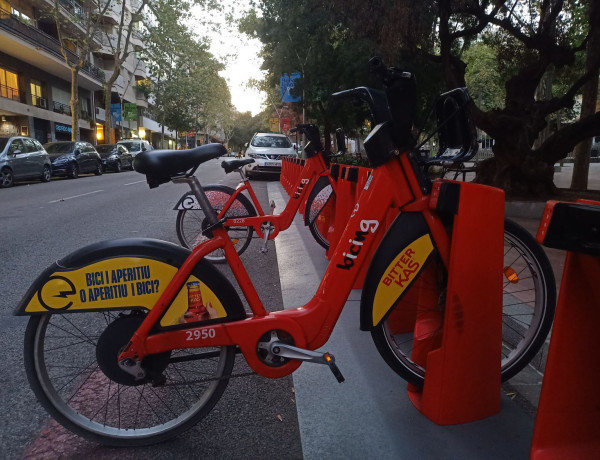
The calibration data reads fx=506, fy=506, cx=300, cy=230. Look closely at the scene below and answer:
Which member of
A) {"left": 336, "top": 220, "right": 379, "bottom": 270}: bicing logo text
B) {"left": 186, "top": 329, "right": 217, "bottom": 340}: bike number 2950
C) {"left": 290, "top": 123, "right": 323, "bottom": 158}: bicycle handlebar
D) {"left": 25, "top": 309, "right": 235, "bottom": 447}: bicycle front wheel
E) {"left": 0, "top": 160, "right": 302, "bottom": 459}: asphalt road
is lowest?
{"left": 0, "top": 160, "right": 302, "bottom": 459}: asphalt road

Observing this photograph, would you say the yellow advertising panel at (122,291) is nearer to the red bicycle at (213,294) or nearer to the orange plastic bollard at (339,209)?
the red bicycle at (213,294)

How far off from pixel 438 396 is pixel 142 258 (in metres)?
1.44

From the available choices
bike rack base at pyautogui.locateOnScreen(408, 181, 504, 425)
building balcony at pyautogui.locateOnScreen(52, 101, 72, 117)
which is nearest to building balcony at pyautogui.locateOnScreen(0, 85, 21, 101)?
building balcony at pyautogui.locateOnScreen(52, 101, 72, 117)

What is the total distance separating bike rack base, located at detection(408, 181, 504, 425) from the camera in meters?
2.23

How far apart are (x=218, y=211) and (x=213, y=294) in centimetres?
320

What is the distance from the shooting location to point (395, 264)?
2.28 m

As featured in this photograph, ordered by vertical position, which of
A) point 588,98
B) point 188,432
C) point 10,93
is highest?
point 10,93

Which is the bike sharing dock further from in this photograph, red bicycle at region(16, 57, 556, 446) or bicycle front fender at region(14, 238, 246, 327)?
bicycle front fender at region(14, 238, 246, 327)

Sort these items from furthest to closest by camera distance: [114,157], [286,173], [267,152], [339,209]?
[114,157], [267,152], [286,173], [339,209]

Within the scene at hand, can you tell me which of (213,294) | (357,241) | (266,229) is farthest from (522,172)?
(213,294)

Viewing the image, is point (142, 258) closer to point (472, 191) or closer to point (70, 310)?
point (70, 310)

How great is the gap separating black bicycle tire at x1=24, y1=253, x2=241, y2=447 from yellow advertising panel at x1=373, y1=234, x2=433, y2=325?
0.65 m

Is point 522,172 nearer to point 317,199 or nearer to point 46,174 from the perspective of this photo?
point 317,199

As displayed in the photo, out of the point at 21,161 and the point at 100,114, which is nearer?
the point at 21,161
